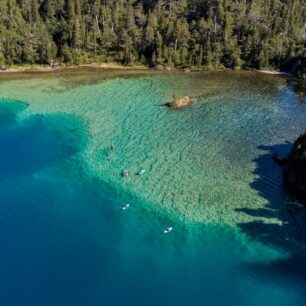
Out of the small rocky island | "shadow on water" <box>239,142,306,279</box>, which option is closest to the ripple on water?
"shadow on water" <box>239,142,306,279</box>

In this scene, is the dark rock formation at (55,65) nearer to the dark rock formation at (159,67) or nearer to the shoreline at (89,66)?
the shoreline at (89,66)

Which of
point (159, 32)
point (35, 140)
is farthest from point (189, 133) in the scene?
point (159, 32)

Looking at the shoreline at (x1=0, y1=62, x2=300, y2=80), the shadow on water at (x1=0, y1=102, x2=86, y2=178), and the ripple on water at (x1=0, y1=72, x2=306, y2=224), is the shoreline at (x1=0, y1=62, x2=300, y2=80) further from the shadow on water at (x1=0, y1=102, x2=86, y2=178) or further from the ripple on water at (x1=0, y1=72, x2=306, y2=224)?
the shadow on water at (x1=0, y1=102, x2=86, y2=178)

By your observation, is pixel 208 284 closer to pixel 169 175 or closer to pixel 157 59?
pixel 169 175

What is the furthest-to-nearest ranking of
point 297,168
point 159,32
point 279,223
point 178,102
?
point 159,32
point 178,102
point 297,168
point 279,223

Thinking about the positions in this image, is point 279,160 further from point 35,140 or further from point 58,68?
point 58,68

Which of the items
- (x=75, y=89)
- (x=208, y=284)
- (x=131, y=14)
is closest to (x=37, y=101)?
(x=75, y=89)
